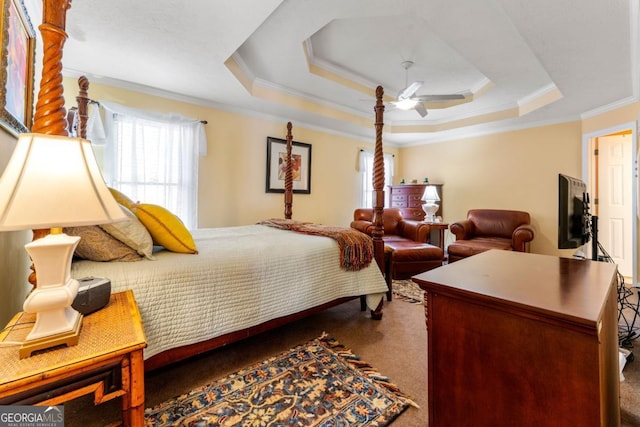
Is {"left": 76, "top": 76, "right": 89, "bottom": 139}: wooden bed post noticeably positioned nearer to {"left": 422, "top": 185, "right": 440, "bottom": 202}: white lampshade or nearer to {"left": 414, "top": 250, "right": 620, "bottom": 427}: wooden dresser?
{"left": 414, "top": 250, "right": 620, "bottom": 427}: wooden dresser

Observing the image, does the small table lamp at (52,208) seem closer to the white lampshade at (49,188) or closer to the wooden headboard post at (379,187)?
the white lampshade at (49,188)

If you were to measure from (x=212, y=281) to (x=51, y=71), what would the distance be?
3.58 feet

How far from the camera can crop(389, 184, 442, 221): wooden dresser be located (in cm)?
523

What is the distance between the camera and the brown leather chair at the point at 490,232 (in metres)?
3.70

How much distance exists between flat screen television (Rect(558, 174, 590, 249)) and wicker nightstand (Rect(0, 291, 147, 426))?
197 cm

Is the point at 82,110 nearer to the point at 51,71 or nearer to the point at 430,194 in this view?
the point at 51,71

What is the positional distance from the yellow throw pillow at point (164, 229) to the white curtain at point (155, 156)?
1863 millimetres

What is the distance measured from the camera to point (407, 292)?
312cm

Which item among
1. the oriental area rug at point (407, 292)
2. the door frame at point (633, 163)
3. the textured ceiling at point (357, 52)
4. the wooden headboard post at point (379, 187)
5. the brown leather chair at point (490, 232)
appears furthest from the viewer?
the brown leather chair at point (490, 232)

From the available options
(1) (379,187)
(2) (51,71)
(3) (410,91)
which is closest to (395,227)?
(1) (379,187)

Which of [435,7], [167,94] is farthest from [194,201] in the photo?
[435,7]

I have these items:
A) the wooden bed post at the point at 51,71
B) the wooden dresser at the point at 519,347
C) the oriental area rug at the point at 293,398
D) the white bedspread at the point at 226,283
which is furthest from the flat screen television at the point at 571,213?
the wooden bed post at the point at 51,71

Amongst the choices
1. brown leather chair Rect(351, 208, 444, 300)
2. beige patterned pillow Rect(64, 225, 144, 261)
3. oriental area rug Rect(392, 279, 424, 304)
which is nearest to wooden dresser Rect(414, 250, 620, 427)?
beige patterned pillow Rect(64, 225, 144, 261)

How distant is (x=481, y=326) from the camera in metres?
0.91
